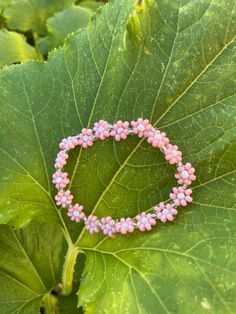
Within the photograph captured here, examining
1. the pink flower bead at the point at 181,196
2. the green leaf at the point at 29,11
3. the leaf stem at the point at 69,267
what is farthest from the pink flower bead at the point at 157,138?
the green leaf at the point at 29,11

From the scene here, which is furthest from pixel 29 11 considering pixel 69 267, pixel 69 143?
pixel 69 267

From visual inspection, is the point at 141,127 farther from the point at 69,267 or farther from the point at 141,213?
the point at 69,267

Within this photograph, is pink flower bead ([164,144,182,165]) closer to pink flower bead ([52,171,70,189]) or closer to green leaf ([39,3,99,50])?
pink flower bead ([52,171,70,189])

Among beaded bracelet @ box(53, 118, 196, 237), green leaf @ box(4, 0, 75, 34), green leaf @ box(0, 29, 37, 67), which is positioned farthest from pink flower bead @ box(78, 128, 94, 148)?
green leaf @ box(4, 0, 75, 34)

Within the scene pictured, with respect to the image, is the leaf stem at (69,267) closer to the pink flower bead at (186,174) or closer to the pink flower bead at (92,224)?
the pink flower bead at (92,224)

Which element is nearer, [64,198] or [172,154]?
[172,154]

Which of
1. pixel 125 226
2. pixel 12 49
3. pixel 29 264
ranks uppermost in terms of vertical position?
pixel 12 49

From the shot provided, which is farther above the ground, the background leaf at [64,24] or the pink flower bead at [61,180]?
the background leaf at [64,24]
